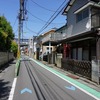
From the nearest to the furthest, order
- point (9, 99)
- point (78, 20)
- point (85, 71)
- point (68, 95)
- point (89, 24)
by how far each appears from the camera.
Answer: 1. point (9, 99)
2. point (68, 95)
3. point (85, 71)
4. point (89, 24)
5. point (78, 20)

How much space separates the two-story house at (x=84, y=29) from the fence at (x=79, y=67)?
1.37m

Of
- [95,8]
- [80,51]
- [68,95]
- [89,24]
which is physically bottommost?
[68,95]

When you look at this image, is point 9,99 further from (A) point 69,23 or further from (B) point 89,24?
(A) point 69,23

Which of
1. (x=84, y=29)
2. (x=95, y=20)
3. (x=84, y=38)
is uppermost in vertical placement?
(x=95, y=20)

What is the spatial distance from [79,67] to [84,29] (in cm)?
551

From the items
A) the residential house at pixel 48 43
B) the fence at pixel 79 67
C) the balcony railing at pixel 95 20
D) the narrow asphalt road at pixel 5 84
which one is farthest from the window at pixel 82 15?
the residential house at pixel 48 43

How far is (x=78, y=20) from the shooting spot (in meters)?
24.6

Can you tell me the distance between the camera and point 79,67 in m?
18.2

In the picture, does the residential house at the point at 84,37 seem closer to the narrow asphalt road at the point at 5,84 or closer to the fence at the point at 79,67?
the fence at the point at 79,67

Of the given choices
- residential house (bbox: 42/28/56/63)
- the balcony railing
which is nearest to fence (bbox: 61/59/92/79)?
the balcony railing

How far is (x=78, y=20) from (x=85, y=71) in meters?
9.41

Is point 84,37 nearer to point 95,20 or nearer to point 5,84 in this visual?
point 95,20

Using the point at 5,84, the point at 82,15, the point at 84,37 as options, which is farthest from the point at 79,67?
the point at 82,15

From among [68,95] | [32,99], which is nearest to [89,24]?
[68,95]
